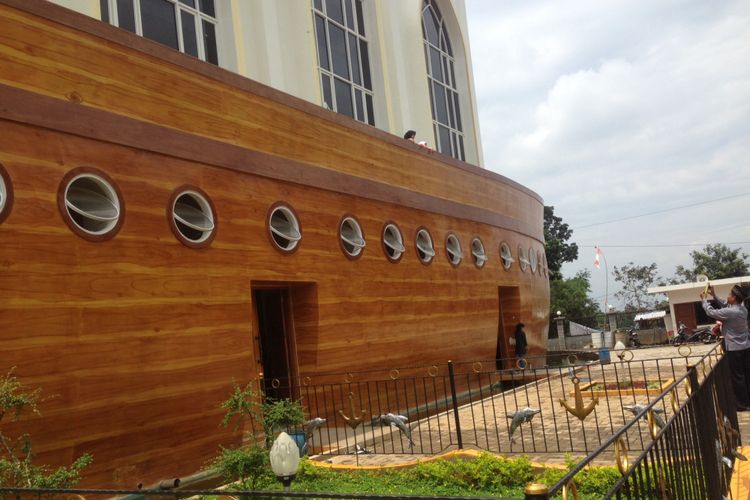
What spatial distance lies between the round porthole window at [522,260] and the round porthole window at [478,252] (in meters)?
2.21

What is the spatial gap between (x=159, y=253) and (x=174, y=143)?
3.75 feet

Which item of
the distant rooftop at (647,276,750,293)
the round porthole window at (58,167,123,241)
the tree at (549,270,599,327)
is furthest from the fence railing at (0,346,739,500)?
the tree at (549,270,599,327)

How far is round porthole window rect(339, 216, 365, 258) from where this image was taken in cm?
923

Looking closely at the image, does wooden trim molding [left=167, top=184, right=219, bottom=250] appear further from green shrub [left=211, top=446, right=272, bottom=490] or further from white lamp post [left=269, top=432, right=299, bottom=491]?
white lamp post [left=269, top=432, right=299, bottom=491]

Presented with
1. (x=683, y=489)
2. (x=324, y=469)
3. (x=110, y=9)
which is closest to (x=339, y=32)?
(x=110, y=9)

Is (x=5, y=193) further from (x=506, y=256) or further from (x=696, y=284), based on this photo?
(x=696, y=284)

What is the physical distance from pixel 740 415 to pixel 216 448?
18.0 feet

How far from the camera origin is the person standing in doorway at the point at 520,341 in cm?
1422

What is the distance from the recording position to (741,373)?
7184mm

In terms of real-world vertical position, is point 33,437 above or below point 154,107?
below

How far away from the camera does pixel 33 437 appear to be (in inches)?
205

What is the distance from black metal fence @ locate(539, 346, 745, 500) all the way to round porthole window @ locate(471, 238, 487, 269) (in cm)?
776

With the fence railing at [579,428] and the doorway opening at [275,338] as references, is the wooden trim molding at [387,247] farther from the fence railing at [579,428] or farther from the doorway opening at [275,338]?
the doorway opening at [275,338]

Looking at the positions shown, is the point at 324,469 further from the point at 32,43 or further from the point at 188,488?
the point at 32,43
